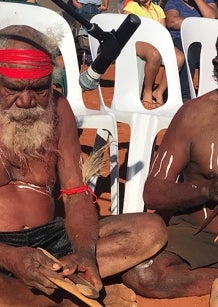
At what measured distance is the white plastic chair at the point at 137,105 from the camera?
4.56 meters

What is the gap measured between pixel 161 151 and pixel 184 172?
0.18m

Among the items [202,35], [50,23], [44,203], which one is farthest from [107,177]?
[44,203]

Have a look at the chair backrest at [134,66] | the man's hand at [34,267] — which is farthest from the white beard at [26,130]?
the chair backrest at [134,66]

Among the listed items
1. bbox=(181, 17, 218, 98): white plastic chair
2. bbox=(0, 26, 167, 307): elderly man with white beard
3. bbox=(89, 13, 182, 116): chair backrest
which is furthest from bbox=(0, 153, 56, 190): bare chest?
bbox=(181, 17, 218, 98): white plastic chair

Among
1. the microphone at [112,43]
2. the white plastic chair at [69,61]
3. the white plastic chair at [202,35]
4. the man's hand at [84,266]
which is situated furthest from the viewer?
the white plastic chair at [202,35]

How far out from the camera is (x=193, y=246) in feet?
12.1

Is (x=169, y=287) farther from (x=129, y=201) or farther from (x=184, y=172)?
(x=129, y=201)

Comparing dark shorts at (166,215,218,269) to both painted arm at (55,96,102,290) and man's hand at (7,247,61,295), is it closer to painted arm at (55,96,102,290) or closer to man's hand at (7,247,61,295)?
painted arm at (55,96,102,290)

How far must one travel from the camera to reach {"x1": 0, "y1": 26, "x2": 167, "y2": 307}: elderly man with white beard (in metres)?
3.13

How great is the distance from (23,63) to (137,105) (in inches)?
97.0

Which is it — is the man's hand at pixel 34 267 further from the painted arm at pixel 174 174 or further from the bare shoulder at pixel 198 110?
the bare shoulder at pixel 198 110

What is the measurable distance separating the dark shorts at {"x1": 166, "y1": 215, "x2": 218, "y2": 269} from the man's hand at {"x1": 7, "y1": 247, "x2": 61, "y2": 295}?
89 cm

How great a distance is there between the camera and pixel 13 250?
119 inches

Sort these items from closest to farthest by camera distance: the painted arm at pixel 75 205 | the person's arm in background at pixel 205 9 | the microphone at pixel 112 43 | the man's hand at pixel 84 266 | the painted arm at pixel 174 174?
the microphone at pixel 112 43 → the man's hand at pixel 84 266 → the painted arm at pixel 75 205 → the painted arm at pixel 174 174 → the person's arm in background at pixel 205 9
